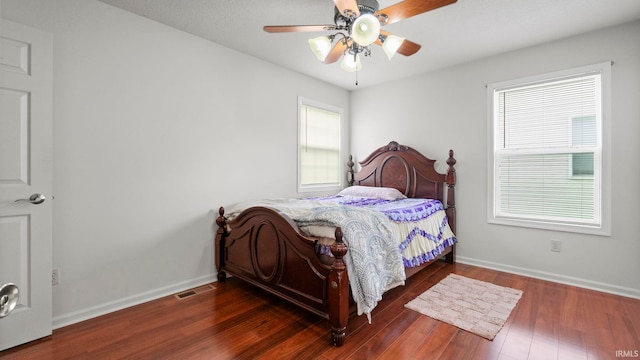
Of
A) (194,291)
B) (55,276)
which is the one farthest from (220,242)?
(55,276)

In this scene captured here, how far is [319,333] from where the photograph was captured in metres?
2.04

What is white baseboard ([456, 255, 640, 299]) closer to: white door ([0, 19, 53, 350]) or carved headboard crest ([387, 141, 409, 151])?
carved headboard crest ([387, 141, 409, 151])

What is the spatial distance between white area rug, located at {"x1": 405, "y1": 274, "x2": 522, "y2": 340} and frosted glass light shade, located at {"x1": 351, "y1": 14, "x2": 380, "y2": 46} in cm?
210

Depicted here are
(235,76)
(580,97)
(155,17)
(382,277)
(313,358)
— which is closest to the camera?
(313,358)

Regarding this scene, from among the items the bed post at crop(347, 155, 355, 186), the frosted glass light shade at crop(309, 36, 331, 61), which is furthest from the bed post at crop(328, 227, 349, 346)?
the bed post at crop(347, 155, 355, 186)

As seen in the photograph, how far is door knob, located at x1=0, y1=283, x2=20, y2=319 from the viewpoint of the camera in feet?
2.32

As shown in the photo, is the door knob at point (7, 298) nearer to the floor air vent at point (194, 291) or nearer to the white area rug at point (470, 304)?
the floor air vent at point (194, 291)

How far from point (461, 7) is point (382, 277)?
7.45 feet

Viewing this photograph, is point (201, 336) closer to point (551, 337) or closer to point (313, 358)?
point (313, 358)

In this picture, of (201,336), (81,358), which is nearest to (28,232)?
(81,358)

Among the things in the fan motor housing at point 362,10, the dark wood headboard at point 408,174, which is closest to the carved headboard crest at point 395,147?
the dark wood headboard at point 408,174

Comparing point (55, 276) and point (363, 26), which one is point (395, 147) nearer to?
point (363, 26)

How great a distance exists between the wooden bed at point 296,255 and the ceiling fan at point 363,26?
127 centimetres

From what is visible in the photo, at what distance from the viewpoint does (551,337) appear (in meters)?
2.00
